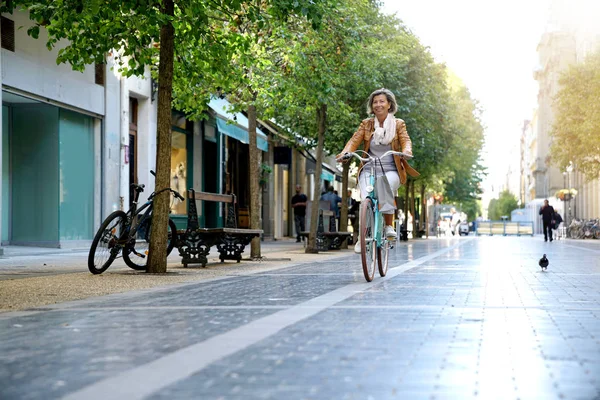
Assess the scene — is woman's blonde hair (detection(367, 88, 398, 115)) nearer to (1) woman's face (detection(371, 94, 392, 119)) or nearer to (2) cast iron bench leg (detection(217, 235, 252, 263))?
(1) woman's face (detection(371, 94, 392, 119))

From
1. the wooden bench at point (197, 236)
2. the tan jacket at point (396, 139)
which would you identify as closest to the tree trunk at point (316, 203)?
Result: the wooden bench at point (197, 236)

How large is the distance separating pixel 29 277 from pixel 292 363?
26.4ft

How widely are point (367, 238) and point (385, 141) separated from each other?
1.16m

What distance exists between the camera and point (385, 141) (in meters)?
10.8

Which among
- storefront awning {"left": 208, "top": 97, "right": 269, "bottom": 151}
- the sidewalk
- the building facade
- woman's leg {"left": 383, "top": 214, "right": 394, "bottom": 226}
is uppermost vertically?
the building facade

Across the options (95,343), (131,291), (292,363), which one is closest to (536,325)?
(292,363)

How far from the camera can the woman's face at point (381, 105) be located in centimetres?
1099

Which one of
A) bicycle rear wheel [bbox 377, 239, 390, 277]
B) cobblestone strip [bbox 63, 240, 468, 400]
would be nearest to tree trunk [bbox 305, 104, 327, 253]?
bicycle rear wheel [bbox 377, 239, 390, 277]

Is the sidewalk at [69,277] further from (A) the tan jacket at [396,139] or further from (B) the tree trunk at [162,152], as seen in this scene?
(A) the tan jacket at [396,139]

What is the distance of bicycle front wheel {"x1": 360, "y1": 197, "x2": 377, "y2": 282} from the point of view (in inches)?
392

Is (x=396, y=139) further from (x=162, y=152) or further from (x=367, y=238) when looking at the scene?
(x=162, y=152)

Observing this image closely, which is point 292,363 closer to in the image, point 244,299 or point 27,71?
point 244,299

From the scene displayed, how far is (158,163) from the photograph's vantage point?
12984mm

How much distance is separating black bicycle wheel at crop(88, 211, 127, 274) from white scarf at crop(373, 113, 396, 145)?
3.34m
